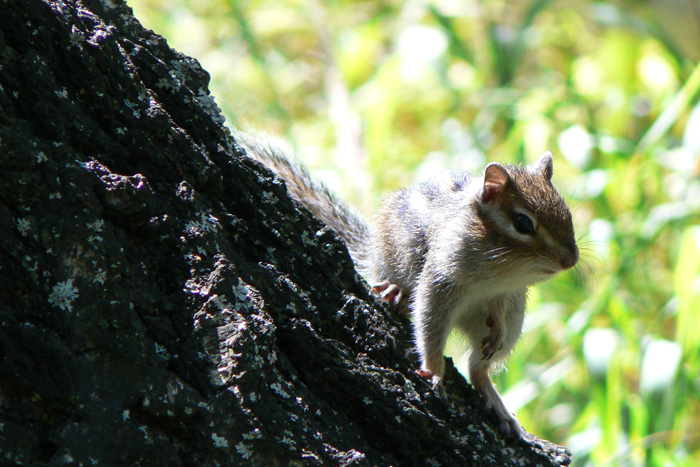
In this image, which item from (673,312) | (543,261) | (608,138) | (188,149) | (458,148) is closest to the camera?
(188,149)

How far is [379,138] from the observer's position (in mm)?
3514

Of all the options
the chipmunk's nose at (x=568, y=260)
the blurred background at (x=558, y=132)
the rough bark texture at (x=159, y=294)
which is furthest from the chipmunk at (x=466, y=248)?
the rough bark texture at (x=159, y=294)

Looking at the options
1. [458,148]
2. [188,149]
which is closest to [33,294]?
[188,149]

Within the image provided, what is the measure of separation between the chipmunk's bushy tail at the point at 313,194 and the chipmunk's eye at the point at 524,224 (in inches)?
22.9

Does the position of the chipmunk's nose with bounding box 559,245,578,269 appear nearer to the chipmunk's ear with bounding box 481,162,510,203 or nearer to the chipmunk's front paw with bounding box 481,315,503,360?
the chipmunk's ear with bounding box 481,162,510,203

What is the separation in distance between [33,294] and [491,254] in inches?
53.2

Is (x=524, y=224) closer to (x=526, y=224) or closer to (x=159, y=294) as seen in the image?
(x=526, y=224)

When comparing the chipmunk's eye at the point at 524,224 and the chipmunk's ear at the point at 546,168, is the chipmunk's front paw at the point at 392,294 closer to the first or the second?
the chipmunk's eye at the point at 524,224

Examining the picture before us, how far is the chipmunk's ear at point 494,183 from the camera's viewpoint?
203 cm

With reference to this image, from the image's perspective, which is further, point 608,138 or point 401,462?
point 608,138

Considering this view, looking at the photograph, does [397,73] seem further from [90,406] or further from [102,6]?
[90,406]

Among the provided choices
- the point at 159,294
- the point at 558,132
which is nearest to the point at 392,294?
the point at 159,294

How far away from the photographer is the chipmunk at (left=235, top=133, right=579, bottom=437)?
1.98 m

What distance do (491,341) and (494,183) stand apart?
20.4 inches
